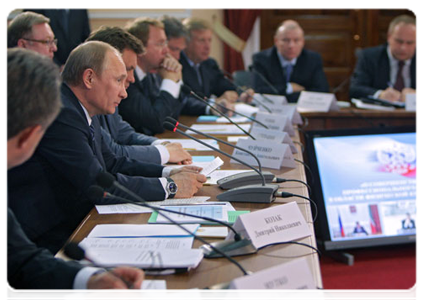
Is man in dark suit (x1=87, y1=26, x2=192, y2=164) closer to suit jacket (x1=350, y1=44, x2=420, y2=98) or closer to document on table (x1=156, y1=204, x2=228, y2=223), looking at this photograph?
document on table (x1=156, y1=204, x2=228, y2=223)

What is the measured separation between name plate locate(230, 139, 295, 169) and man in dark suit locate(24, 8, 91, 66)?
8.87ft

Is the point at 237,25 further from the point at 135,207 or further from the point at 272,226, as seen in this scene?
the point at 272,226

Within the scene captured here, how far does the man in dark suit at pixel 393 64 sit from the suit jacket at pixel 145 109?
2038 millimetres

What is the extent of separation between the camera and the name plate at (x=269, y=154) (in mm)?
2547

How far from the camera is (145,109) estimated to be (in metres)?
3.46

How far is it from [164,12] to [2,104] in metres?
5.43

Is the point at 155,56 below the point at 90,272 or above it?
above

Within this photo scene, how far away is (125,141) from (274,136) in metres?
0.81

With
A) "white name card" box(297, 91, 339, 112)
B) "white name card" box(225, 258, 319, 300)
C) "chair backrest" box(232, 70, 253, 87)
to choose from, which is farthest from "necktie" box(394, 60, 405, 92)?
"white name card" box(225, 258, 319, 300)

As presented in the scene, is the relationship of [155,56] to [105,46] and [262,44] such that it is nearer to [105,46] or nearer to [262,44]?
[105,46]

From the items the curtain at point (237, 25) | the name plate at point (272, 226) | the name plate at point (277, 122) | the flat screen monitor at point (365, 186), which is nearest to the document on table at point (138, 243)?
the name plate at point (272, 226)

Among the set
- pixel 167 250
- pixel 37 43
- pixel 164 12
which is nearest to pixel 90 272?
pixel 167 250

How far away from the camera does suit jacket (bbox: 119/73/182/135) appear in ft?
11.4

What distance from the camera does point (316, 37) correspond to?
6.86m
